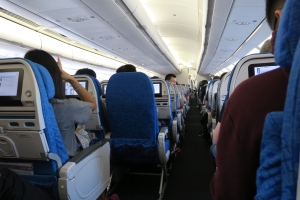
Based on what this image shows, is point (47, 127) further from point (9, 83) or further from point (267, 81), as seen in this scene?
point (267, 81)

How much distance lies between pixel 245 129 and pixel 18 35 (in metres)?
5.45

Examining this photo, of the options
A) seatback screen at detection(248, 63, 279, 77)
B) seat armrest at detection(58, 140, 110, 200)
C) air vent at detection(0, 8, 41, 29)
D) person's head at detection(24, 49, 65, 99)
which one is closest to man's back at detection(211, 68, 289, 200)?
seatback screen at detection(248, 63, 279, 77)

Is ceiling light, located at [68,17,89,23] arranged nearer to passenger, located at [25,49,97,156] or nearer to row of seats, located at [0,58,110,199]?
passenger, located at [25,49,97,156]

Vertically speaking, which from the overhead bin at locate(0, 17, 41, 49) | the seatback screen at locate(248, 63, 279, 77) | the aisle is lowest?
the aisle

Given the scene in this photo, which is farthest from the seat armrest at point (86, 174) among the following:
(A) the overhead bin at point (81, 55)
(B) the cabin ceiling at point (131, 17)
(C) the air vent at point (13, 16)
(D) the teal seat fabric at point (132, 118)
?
(A) the overhead bin at point (81, 55)

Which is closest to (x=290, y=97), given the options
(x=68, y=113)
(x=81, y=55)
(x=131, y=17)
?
(x=68, y=113)

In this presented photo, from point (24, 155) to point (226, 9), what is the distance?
3.74 m

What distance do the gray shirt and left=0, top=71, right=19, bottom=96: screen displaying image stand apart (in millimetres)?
424

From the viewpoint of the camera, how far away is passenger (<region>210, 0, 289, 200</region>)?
730mm

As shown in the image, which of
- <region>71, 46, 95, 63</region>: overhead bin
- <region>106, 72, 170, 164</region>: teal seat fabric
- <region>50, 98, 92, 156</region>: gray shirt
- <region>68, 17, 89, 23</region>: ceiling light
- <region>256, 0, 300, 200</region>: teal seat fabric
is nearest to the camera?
<region>256, 0, 300, 200</region>: teal seat fabric

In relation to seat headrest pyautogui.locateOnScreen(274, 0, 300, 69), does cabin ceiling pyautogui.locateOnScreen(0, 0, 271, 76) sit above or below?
above

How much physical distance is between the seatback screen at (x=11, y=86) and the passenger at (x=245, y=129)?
4.58ft

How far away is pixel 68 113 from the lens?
205cm

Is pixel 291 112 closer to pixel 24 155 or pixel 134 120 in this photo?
pixel 24 155
